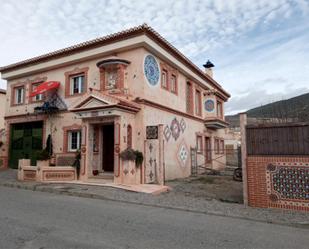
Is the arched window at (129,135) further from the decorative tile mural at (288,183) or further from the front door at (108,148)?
the decorative tile mural at (288,183)

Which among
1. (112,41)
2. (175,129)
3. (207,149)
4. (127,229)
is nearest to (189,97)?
(175,129)

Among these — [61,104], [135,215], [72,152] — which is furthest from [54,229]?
[61,104]

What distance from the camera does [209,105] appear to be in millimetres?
22156

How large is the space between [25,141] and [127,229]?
14.7m

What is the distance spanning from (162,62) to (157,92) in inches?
77.1

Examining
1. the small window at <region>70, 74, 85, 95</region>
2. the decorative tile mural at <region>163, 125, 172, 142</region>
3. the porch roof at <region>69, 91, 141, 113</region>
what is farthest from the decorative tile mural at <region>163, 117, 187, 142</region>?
the small window at <region>70, 74, 85, 95</region>

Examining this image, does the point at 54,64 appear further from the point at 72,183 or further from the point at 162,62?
the point at 72,183

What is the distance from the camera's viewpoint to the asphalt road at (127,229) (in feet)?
16.8

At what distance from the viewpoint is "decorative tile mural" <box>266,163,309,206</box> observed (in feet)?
26.6

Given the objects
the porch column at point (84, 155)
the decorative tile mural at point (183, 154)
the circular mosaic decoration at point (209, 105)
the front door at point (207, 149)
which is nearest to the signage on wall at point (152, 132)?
the porch column at point (84, 155)

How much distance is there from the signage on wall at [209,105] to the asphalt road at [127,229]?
14807 mm

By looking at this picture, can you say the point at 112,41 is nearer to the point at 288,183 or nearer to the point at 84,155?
the point at 84,155

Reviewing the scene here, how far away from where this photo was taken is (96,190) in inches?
439

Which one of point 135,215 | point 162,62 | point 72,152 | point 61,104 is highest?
point 162,62
